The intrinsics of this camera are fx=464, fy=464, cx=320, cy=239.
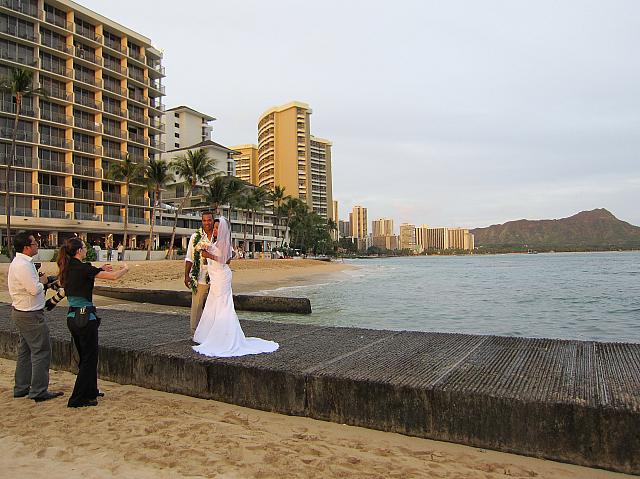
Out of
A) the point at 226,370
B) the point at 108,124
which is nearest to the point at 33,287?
the point at 226,370

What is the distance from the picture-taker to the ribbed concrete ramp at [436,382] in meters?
3.48

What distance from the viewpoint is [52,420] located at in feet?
14.3

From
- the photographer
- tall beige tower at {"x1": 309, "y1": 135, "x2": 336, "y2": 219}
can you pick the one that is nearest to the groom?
the photographer

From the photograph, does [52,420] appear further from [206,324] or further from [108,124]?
[108,124]

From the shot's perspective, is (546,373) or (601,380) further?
(546,373)

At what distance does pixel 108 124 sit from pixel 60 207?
11.3m

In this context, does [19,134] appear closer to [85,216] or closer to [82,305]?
[85,216]

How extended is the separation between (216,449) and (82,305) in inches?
81.8

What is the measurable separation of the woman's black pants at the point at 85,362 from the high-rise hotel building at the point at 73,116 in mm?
42558

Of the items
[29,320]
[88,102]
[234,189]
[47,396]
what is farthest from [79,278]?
[234,189]

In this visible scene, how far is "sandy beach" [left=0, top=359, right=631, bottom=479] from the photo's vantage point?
3.31m

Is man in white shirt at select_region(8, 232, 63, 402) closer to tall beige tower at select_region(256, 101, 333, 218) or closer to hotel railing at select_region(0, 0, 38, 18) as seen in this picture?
hotel railing at select_region(0, 0, 38, 18)

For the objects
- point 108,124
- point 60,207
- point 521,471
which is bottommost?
point 521,471

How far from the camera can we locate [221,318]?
597 cm
